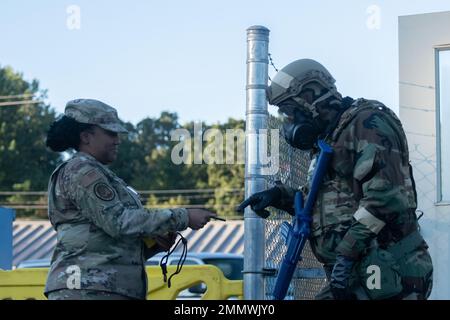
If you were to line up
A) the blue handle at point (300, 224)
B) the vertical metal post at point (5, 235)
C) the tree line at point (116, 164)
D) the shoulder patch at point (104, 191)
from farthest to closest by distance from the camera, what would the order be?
1. the tree line at point (116, 164)
2. the vertical metal post at point (5, 235)
3. the shoulder patch at point (104, 191)
4. the blue handle at point (300, 224)

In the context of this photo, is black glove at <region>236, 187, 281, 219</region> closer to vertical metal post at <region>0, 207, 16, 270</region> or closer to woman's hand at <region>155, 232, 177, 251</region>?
woman's hand at <region>155, 232, 177, 251</region>

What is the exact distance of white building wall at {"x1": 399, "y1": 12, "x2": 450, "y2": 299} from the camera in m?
6.21

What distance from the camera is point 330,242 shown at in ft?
14.2

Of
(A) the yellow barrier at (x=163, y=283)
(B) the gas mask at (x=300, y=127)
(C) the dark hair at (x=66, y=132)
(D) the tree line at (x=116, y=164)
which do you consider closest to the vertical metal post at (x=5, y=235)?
(A) the yellow barrier at (x=163, y=283)

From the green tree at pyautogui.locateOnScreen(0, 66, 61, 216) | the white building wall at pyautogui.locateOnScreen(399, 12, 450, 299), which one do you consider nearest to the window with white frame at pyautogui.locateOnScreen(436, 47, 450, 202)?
the white building wall at pyautogui.locateOnScreen(399, 12, 450, 299)

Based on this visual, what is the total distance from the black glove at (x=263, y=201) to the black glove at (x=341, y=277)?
2.29 feet

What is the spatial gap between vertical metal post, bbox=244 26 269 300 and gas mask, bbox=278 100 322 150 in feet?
2.52

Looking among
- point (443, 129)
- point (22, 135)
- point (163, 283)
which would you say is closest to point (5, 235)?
point (163, 283)

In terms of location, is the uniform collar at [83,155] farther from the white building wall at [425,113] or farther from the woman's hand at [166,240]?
the white building wall at [425,113]

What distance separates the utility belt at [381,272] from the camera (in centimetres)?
414

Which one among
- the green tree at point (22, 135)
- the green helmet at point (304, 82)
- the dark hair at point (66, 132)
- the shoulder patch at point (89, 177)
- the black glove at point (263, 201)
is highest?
the green tree at point (22, 135)
